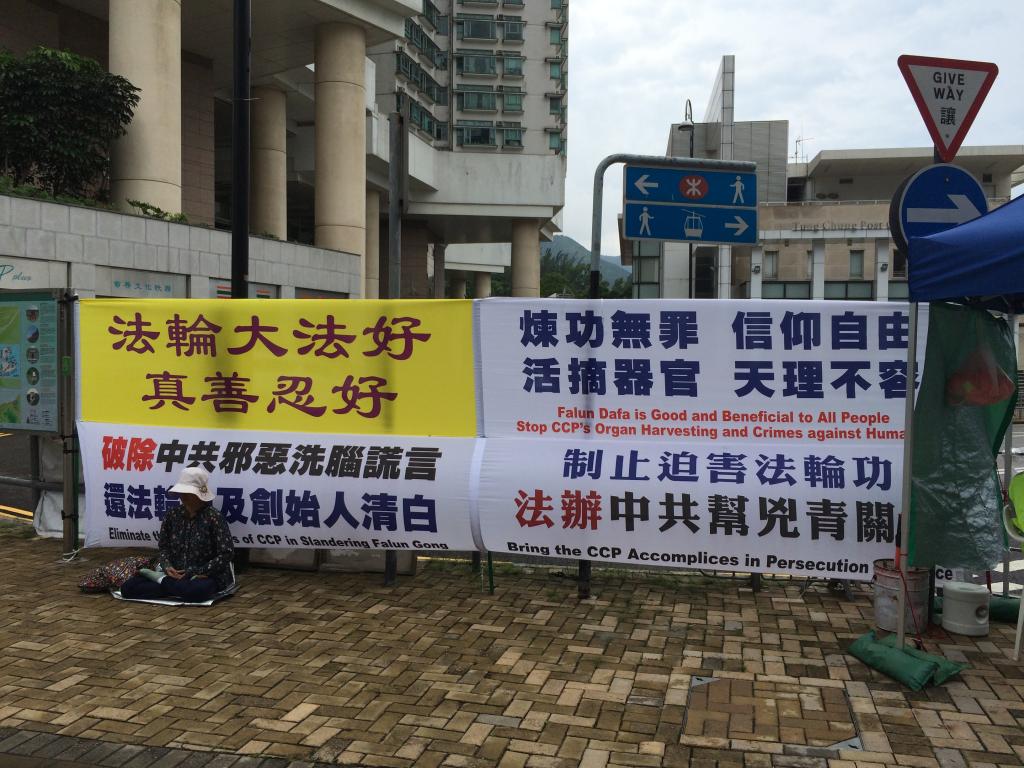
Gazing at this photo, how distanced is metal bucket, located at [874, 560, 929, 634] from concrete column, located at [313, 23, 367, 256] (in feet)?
82.1

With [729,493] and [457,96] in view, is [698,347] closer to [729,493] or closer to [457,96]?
[729,493]

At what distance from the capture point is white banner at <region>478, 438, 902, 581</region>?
20.4 feet

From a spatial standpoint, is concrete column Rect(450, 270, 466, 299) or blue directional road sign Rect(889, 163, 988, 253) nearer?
blue directional road sign Rect(889, 163, 988, 253)

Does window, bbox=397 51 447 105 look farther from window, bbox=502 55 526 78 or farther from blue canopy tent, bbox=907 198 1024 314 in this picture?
blue canopy tent, bbox=907 198 1024 314

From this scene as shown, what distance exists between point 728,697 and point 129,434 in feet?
17.0

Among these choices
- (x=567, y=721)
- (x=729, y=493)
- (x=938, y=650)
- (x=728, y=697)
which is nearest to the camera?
(x=567, y=721)

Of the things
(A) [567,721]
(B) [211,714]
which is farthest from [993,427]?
(B) [211,714]

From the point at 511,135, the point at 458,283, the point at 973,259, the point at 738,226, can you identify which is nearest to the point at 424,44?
the point at 511,135

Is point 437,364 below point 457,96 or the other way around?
below

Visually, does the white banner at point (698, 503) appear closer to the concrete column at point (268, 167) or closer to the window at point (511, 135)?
the concrete column at point (268, 167)

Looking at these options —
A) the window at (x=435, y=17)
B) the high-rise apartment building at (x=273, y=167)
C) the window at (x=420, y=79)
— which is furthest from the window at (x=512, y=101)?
the high-rise apartment building at (x=273, y=167)

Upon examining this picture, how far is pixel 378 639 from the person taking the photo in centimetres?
580

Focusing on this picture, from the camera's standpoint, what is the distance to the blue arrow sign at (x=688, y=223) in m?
6.90

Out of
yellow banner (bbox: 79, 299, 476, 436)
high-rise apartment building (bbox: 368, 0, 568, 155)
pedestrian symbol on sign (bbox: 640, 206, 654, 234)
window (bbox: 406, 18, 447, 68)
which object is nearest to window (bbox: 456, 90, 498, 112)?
high-rise apartment building (bbox: 368, 0, 568, 155)
